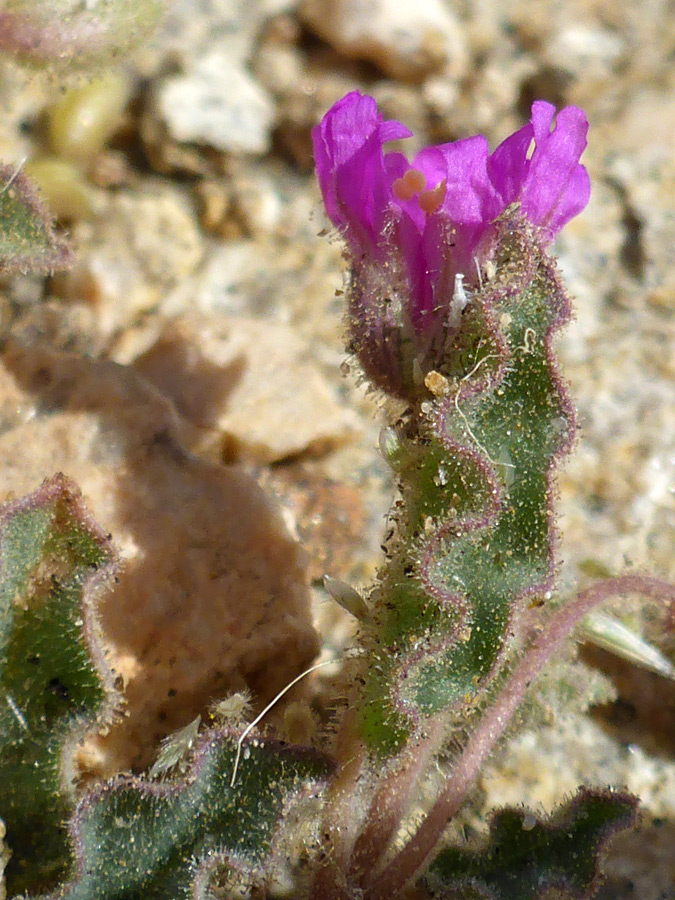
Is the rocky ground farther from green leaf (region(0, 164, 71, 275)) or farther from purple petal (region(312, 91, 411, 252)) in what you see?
green leaf (region(0, 164, 71, 275))

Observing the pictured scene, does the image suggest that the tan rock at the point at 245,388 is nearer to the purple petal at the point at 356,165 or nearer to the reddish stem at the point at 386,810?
the purple petal at the point at 356,165

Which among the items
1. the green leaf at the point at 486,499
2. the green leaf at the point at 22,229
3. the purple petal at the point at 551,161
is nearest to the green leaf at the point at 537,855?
the green leaf at the point at 486,499

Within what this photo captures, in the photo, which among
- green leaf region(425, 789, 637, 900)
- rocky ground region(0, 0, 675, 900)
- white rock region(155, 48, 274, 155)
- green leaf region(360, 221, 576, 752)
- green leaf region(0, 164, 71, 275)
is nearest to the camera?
green leaf region(360, 221, 576, 752)

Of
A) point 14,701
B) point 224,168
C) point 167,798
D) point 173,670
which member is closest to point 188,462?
point 173,670

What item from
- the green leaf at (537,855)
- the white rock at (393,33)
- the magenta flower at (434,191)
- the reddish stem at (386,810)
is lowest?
the green leaf at (537,855)

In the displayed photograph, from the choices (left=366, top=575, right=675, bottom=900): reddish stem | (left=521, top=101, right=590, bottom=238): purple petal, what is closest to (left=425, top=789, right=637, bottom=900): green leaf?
(left=366, top=575, right=675, bottom=900): reddish stem

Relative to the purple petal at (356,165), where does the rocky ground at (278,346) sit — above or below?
below

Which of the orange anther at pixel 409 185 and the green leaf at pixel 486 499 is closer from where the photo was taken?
the green leaf at pixel 486 499

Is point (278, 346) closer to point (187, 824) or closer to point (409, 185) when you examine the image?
point (409, 185)
